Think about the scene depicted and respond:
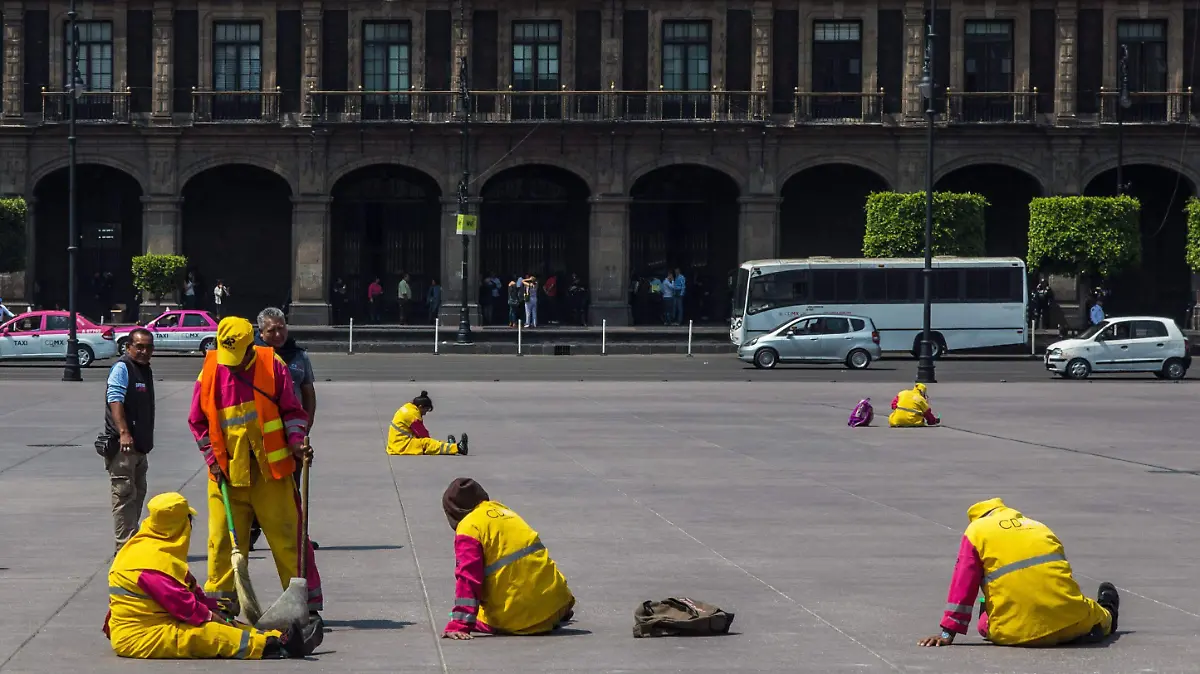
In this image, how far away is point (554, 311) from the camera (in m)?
60.8

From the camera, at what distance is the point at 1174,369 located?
42.3 metres

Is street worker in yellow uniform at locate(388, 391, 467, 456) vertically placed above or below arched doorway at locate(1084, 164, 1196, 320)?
below

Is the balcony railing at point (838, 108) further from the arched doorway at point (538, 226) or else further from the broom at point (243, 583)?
the broom at point (243, 583)

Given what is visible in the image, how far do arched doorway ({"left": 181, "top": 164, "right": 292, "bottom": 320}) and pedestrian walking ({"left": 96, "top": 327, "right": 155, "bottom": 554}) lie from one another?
48.6m

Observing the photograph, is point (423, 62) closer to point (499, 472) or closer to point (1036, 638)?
point (499, 472)

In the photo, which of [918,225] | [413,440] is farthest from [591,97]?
[413,440]

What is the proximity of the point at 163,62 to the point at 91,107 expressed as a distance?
9.23 ft

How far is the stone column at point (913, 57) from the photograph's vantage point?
5753cm

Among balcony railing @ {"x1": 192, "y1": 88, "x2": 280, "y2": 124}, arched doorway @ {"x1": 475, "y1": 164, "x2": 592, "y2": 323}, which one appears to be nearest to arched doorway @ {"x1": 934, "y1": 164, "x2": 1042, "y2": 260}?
arched doorway @ {"x1": 475, "y1": 164, "x2": 592, "y2": 323}

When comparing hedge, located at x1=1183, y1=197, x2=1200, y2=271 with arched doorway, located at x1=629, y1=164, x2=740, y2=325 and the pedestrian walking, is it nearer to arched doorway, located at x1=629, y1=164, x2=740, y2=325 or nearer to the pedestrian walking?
arched doorway, located at x1=629, y1=164, x2=740, y2=325

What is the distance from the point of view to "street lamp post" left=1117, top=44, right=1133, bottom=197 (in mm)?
54875

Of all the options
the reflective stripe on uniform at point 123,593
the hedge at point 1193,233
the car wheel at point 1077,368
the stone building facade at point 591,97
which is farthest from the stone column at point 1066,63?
the reflective stripe on uniform at point 123,593

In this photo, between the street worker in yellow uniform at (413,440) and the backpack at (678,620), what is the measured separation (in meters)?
11.4

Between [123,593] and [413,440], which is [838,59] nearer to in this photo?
[413,440]
